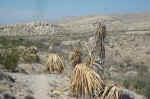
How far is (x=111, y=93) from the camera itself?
9.91 metres

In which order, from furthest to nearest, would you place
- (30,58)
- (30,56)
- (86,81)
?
(30,56), (30,58), (86,81)

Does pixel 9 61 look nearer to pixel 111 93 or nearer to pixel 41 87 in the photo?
pixel 41 87

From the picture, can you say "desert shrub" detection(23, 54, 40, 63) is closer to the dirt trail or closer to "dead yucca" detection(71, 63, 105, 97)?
the dirt trail

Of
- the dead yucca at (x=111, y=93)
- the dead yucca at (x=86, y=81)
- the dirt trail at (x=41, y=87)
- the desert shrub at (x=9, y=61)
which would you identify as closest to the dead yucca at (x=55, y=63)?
the dirt trail at (x=41, y=87)

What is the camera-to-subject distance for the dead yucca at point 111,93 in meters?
9.85

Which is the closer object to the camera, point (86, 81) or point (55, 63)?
point (86, 81)

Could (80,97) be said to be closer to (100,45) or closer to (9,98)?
(9,98)

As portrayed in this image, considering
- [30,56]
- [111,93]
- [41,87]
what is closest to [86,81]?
[111,93]

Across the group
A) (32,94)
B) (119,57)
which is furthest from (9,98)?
(119,57)

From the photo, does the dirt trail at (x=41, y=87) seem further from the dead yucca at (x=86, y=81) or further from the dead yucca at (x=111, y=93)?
the dead yucca at (x=86, y=81)

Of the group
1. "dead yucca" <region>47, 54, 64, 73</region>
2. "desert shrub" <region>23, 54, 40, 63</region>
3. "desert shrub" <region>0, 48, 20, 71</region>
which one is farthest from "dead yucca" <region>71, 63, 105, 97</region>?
"desert shrub" <region>23, 54, 40, 63</region>

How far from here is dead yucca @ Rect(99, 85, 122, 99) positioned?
9.85m

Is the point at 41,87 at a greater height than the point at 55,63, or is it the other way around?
the point at 55,63

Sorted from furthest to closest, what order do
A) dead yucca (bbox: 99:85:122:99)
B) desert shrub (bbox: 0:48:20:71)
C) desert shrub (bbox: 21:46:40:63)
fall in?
desert shrub (bbox: 21:46:40:63), desert shrub (bbox: 0:48:20:71), dead yucca (bbox: 99:85:122:99)
